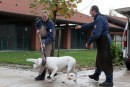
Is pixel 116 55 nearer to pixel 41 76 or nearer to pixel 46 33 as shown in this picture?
pixel 46 33

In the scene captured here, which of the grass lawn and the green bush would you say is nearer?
the green bush

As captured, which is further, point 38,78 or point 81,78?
point 81,78

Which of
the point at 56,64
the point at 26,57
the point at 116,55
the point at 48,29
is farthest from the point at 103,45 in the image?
the point at 26,57

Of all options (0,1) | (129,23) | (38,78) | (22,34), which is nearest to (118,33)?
(22,34)

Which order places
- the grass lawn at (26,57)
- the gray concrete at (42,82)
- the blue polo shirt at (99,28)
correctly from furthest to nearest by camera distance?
the grass lawn at (26,57)
the gray concrete at (42,82)
the blue polo shirt at (99,28)

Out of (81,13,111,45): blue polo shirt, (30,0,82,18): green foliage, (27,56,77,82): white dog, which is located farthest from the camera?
(30,0,82,18): green foliage

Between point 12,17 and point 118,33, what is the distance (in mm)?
22345

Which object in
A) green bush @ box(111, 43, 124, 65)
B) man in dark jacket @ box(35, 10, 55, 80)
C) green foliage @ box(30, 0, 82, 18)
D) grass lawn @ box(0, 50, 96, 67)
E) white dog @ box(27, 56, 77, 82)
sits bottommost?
grass lawn @ box(0, 50, 96, 67)

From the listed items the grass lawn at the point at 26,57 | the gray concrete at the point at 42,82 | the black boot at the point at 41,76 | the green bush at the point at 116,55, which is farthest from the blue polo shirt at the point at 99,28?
the green bush at the point at 116,55

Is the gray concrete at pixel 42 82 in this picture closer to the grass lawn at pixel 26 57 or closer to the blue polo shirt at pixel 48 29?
the blue polo shirt at pixel 48 29

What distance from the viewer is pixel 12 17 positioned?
97.9 ft

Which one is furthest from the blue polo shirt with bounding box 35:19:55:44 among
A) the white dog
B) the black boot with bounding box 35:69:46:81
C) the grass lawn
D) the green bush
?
the green bush

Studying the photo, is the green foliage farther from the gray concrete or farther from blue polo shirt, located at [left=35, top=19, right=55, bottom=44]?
blue polo shirt, located at [left=35, top=19, right=55, bottom=44]

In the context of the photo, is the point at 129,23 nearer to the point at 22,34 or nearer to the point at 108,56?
the point at 108,56
